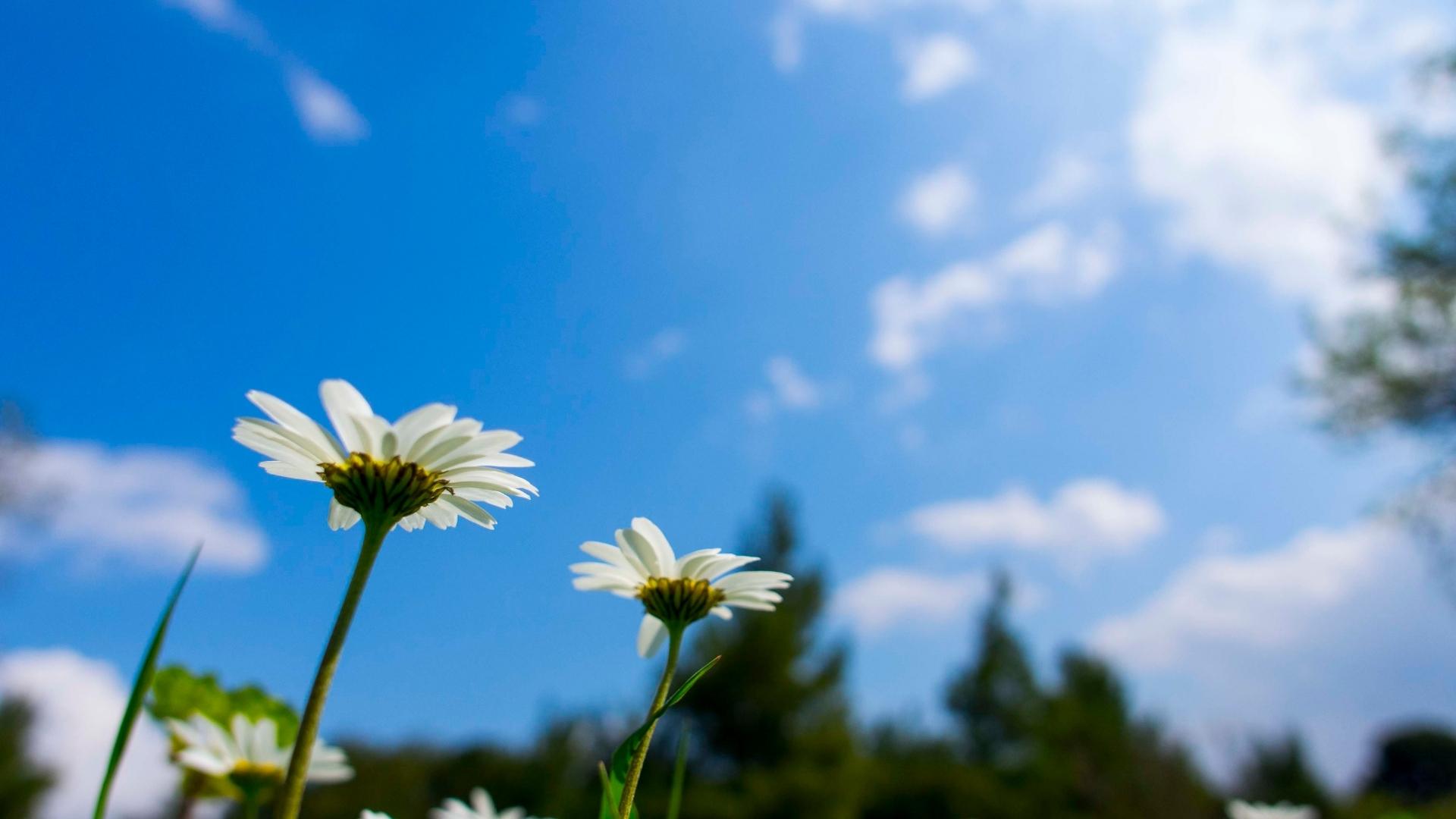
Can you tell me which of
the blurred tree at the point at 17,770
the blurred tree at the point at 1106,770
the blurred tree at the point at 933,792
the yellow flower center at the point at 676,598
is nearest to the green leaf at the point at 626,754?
the yellow flower center at the point at 676,598

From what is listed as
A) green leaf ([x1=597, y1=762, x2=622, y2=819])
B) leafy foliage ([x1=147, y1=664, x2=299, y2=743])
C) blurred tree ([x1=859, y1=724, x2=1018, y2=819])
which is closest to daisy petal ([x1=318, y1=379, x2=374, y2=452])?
green leaf ([x1=597, y1=762, x2=622, y2=819])

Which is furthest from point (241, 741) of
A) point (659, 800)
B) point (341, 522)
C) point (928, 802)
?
point (928, 802)

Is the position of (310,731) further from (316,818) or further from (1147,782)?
(316,818)

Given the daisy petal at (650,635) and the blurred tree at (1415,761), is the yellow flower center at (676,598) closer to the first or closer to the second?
the daisy petal at (650,635)

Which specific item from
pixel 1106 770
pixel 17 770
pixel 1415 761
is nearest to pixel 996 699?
pixel 1106 770

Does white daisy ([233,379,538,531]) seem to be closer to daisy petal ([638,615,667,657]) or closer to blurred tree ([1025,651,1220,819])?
daisy petal ([638,615,667,657])

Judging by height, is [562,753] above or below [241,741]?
above
